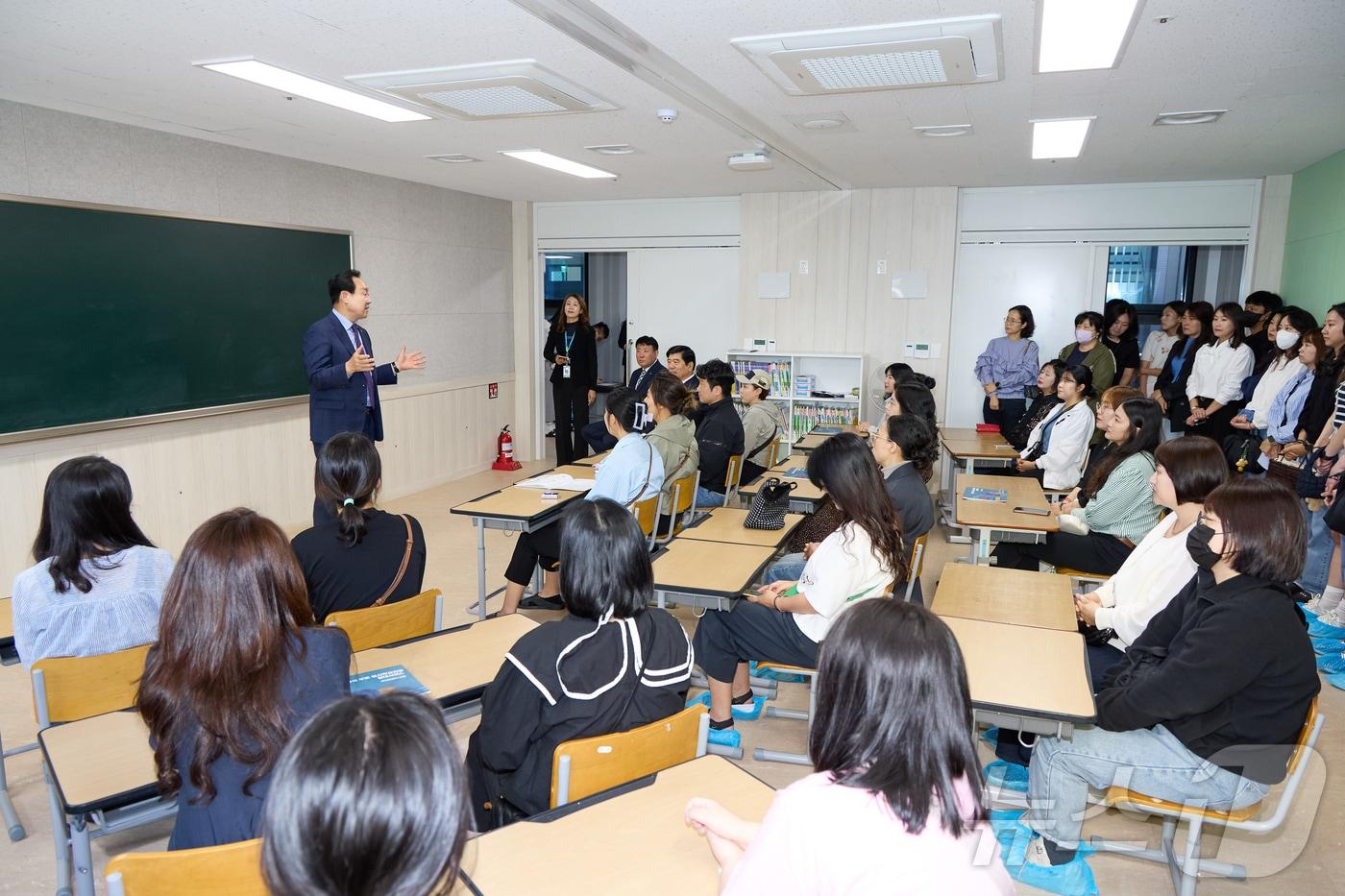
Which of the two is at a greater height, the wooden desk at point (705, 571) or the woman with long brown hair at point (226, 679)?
the woman with long brown hair at point (226, 679)

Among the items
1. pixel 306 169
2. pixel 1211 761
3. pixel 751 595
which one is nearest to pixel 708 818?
pixel 1211 761

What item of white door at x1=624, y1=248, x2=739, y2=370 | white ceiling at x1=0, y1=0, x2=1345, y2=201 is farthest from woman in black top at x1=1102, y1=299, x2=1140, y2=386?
white door at x1=624, y1=248, x2=739, y2=370

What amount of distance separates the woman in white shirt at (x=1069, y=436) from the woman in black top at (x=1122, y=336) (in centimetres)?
232

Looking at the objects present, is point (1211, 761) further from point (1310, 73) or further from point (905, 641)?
point (1310, 73)

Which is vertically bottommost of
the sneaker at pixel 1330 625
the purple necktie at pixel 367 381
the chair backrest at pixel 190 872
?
the sneaker at pixel 1330 625

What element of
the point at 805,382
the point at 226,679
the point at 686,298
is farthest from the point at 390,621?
the point at 686,298

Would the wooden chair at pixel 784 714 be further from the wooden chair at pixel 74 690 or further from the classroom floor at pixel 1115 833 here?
the wooden chair at pixel 74 690

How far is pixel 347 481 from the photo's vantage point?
285 centimetres

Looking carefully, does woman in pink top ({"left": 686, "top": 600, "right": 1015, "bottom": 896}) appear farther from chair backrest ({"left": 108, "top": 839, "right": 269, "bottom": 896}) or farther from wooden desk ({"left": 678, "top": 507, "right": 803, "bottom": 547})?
wooden desk ({"left": 678, "top": 507, "right": 803, "bottom": 547})

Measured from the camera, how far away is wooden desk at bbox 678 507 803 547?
3.78 meters

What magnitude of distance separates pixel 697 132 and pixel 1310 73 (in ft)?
9.97

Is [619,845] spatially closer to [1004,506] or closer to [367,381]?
[1004,506]

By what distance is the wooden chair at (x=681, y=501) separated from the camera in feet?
15.9

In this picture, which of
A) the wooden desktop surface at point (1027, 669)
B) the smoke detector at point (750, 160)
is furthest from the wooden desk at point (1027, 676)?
the smoke detector at point (750, 160)
